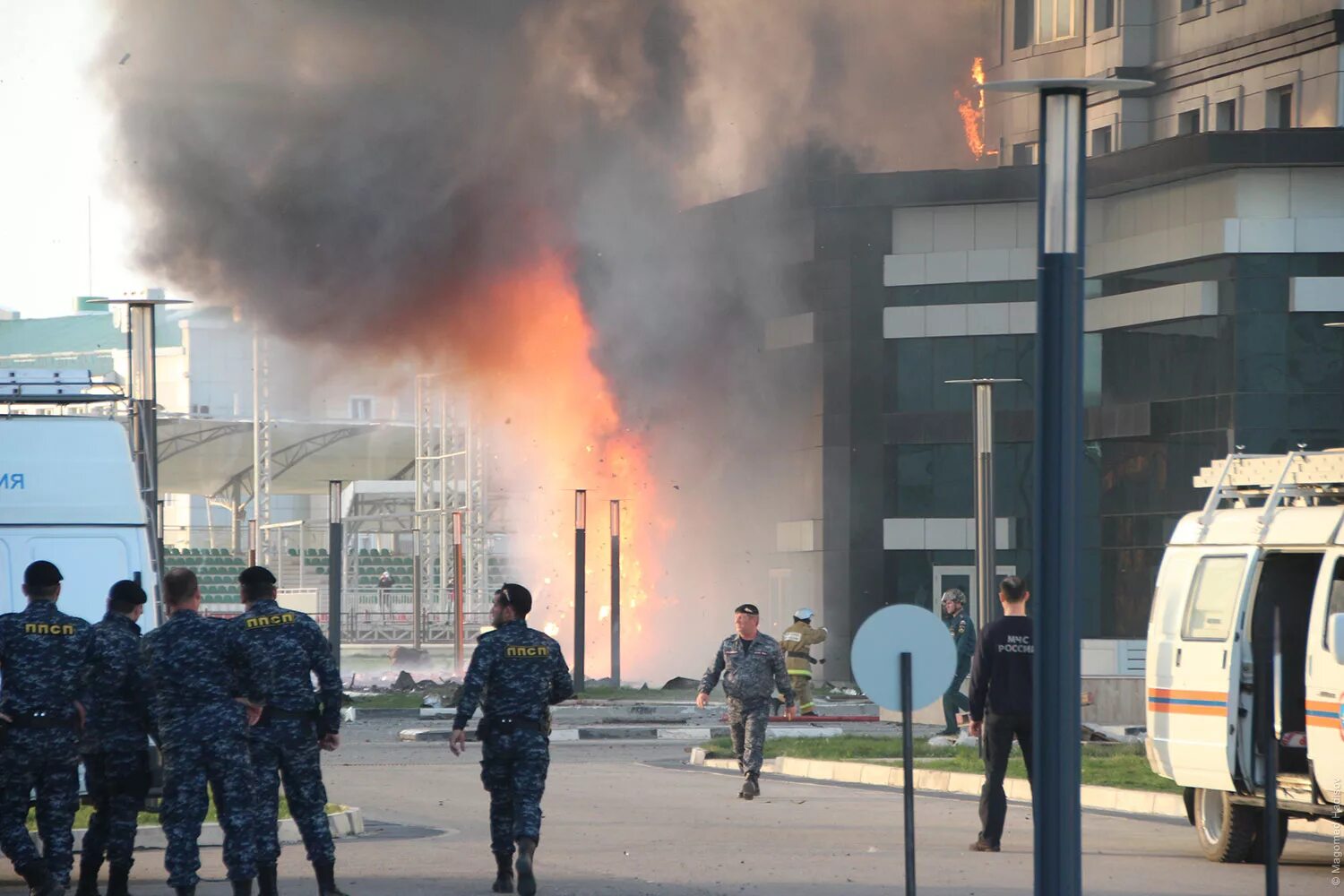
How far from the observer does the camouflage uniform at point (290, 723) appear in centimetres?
1104

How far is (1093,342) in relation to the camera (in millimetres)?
46562

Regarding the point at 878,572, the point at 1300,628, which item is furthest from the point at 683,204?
the point at 1300,628

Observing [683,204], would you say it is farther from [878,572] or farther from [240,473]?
[240,473]

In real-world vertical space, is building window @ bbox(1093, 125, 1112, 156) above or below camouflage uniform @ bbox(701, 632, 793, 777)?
above

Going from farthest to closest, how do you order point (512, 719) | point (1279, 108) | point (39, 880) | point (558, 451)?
point (1279, 108), point (558, 451), point (512, 719), point (39, 880)

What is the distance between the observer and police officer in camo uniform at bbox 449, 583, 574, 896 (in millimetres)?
11938

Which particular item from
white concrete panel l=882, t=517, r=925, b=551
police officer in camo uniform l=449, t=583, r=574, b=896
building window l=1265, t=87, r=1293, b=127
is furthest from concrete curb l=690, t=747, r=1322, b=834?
building window l=1265, t=87, r=1293, b=127

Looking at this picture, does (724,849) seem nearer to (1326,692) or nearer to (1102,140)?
(1326,692)

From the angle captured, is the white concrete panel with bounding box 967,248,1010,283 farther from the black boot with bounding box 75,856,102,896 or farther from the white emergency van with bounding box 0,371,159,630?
the black boot with bounding box 75,856,102,896

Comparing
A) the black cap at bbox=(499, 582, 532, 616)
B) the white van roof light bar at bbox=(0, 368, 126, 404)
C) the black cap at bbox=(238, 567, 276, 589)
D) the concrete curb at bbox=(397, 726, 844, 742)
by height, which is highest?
the white van roof light bar at bbox=(0, 368, 126, 404)

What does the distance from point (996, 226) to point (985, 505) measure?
2133 cm

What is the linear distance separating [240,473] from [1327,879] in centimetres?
6744

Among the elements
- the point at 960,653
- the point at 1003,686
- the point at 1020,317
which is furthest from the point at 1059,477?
the point at 1020,317

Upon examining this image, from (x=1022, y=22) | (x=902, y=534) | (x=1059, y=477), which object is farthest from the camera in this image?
(x=1022, y=22)
